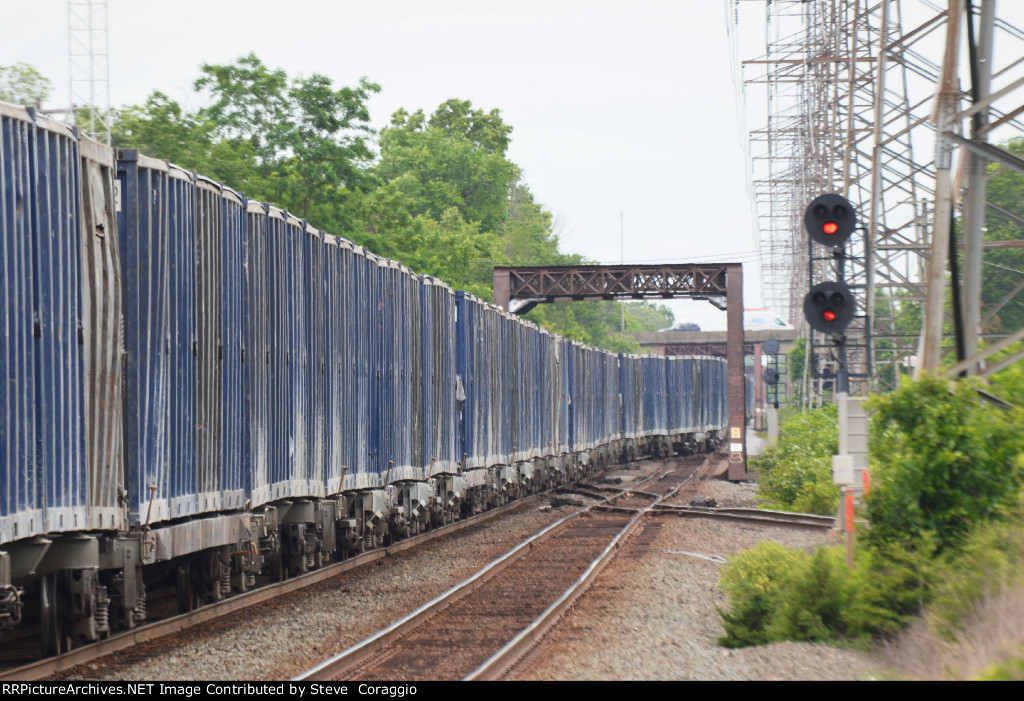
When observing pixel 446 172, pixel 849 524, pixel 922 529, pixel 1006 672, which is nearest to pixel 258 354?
pixel 849 524

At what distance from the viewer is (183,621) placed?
10578 millimetres

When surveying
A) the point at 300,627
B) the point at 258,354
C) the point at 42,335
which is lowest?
the point at 300,627

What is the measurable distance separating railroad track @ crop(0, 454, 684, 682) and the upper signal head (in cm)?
694

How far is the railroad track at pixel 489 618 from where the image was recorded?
883 centimetres

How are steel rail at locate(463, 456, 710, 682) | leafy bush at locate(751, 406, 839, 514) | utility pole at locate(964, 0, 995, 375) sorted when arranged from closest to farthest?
steel rail at locate(463, 456, 710, 682) → utility pole at locate(964, 0, 995, 375) → leafy bush at locate(751, 406, 839, 514)

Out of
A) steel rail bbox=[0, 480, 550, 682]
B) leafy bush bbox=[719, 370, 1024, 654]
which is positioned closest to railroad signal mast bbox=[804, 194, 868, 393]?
leafy bush bbox=[719, 370, 1024, 654]

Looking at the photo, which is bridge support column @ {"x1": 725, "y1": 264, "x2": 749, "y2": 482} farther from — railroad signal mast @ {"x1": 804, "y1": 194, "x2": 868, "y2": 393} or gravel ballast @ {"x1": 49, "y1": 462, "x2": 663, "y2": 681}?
railroad signal mast @ {"x1": 804, "y1": 194, "x2": 868, "y2": 393}

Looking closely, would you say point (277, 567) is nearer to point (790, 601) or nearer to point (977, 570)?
point (790, 601)

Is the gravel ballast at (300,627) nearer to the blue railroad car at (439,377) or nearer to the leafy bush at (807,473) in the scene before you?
the blue railroad car at (439,377)

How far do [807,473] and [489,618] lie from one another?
46.6 ft

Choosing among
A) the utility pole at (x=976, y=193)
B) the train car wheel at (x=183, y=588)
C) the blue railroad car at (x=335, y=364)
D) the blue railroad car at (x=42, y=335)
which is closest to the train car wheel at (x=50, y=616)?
the blue railroad car at (x=42, y=335)

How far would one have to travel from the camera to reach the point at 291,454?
1276 centimetres

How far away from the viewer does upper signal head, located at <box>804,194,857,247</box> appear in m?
11.8

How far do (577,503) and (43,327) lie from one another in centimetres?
1926
